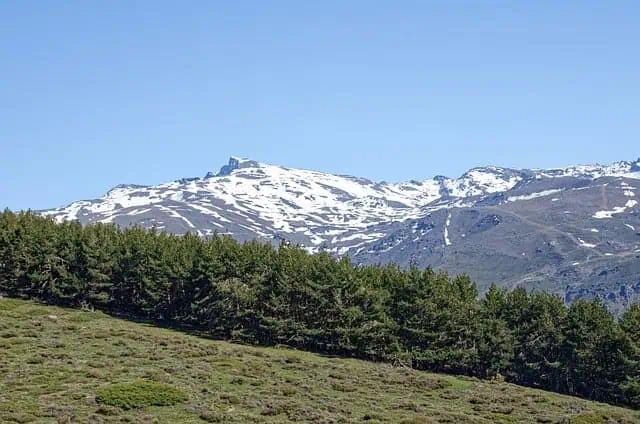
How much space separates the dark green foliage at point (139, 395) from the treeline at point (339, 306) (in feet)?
133

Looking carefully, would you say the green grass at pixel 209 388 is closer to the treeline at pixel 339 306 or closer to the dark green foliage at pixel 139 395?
the dark green foliage at pixel 139 395

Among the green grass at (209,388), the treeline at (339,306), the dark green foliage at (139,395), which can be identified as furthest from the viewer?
the treeline at (339,306)

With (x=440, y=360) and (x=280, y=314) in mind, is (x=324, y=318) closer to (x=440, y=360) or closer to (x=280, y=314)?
(x=280, y=314)

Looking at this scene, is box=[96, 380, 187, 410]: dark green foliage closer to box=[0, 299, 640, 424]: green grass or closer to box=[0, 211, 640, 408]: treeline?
box=[0, 299, 640, 424]: green grass

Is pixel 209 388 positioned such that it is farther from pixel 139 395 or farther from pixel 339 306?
pixel 339 306

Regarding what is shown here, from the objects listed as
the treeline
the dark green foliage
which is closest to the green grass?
the dark green foliage

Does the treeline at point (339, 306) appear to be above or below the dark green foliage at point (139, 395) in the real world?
above

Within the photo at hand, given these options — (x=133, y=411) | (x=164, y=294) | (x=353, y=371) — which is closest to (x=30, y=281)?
(x=164, y=294)

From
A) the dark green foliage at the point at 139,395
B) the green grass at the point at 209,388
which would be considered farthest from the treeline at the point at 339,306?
the dark green foliage at the point at 139,395

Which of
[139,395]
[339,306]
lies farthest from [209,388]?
[339,306]

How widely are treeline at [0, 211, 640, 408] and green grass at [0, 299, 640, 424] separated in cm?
930

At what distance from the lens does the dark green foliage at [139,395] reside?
46.3 metres

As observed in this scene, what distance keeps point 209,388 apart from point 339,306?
38242mm

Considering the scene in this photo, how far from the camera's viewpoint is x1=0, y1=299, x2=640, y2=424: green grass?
1802 inches
